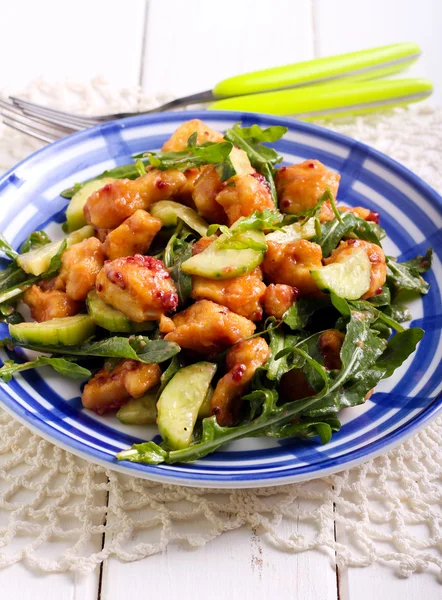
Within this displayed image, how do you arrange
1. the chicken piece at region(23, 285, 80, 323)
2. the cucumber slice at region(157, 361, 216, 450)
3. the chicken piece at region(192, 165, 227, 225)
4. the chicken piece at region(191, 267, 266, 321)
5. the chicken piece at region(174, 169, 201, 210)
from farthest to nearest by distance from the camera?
the chicken piece at region(174, 169, 201, 210) < the chicken piece at region(192, 165, 227, 225) < the chicken piece at region(23, 285, 80, 323) < the chicken piece at region(191, 267, 266, 321) < the cucumber slice at region(157, 361, 216, 450)

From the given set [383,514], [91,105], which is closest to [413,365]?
[383,514]

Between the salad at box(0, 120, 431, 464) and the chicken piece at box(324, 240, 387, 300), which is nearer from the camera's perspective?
the salad at box(0, 120, 431, 464)

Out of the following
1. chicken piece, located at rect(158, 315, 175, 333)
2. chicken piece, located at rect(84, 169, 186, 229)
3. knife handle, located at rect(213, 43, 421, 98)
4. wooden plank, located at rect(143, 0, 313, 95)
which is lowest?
chicken piece, located at rect(158, 315, 175, 333)

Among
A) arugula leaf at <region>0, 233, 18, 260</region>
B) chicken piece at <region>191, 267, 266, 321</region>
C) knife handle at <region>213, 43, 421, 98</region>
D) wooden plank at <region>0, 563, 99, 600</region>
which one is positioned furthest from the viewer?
knife handle at <region>213, 43, 421, 98</region>

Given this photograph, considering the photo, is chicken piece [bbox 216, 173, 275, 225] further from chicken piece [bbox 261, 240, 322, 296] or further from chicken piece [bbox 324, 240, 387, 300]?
chicken piece [bbox 324, 240, 387, 300]

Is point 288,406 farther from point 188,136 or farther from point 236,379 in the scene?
A: point 188,136

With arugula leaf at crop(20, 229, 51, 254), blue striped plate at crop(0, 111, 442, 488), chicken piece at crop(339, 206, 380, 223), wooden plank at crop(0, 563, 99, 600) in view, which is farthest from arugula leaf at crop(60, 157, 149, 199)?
wooden plank at crop(0, 563, 99, 600)

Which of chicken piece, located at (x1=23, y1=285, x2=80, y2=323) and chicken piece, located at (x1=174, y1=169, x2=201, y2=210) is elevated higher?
chicken piece, located at (x1=174, y1=169, x2=201, y2=210)

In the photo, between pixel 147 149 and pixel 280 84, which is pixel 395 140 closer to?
pixel 280 84
